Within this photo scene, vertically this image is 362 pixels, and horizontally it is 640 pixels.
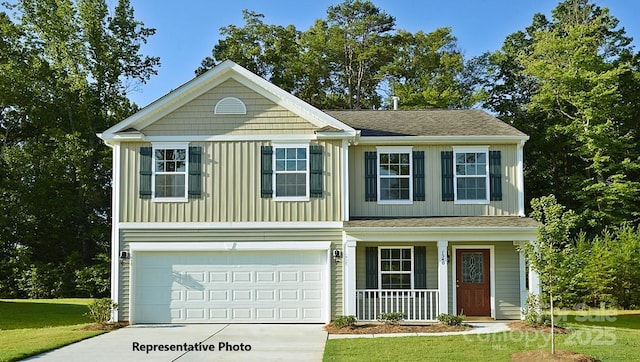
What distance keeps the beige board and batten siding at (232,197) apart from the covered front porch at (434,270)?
1.26 m

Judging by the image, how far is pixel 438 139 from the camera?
18625 mm

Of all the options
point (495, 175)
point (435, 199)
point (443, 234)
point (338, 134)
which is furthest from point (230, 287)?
point (495, 175)

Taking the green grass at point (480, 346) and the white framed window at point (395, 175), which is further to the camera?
the white framed window at point (395, 175)

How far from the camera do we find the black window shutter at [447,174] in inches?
733

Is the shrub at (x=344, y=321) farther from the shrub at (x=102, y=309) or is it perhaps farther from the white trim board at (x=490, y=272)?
the shrub at (x=102, y=309)

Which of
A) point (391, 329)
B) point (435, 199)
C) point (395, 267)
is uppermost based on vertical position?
point (435, 199)

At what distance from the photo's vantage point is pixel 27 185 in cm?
3164

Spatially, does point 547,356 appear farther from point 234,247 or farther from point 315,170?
point 234,247

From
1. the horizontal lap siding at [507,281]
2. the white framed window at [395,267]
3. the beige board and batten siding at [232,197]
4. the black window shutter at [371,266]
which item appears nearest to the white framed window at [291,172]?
the beige board and batten siding at [232,197]

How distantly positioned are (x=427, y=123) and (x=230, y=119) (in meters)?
5.80

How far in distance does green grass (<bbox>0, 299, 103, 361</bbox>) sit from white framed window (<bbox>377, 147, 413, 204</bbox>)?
8.22 m

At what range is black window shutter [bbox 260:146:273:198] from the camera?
18.0 m

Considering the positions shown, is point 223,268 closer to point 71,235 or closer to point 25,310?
point 25,310

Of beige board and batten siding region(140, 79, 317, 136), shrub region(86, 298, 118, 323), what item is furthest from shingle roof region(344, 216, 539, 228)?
shrub region(86, 298, 118, 323)
